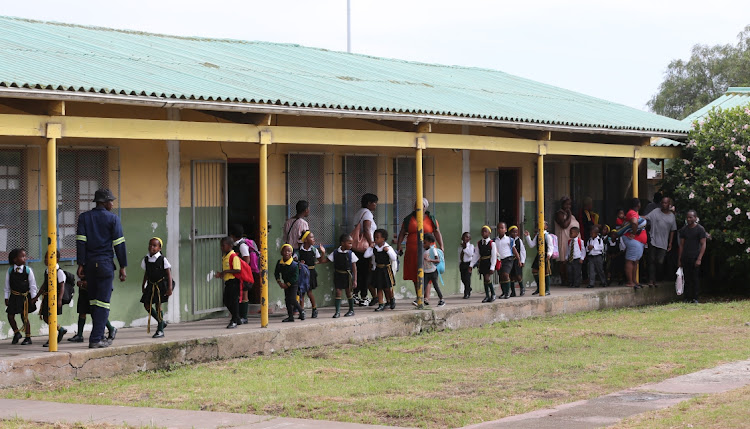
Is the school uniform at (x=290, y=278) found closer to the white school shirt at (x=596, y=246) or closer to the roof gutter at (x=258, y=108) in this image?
the roof gutter at (x=258, y=108)

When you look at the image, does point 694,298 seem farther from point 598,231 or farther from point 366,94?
point 366,94

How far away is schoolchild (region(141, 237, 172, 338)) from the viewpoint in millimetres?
11016

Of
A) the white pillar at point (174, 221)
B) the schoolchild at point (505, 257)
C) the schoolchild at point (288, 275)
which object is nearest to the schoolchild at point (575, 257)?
the schoolchild at point (505, 257)

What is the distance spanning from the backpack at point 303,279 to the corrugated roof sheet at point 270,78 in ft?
6.14

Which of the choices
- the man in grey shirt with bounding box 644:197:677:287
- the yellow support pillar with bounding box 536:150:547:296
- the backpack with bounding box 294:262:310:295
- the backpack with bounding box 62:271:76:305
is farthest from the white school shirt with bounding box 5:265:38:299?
the man in grey shirt with bounding box 644:197:677:287

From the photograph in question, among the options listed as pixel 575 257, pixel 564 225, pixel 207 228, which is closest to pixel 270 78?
pixel 207 228

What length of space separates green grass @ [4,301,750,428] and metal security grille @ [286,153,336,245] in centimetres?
213

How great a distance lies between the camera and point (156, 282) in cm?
1105

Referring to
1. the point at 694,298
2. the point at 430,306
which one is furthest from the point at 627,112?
the point at 430,306

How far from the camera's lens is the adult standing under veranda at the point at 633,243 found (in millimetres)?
16703

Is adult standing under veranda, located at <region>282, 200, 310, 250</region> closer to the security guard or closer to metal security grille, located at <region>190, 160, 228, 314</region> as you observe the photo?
metal security grille, located at <region>190, 160, 228, 314</region>

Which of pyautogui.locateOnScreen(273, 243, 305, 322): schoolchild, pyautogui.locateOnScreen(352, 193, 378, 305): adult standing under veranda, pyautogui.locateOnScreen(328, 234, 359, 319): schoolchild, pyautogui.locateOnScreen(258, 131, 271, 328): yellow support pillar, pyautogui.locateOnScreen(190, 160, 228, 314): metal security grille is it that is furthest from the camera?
pyautogui.locateOnScreen(352, 193, 378, 305): adult standing under veranda

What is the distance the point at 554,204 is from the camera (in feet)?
60.1

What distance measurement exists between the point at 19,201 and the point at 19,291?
1116 millimetres
